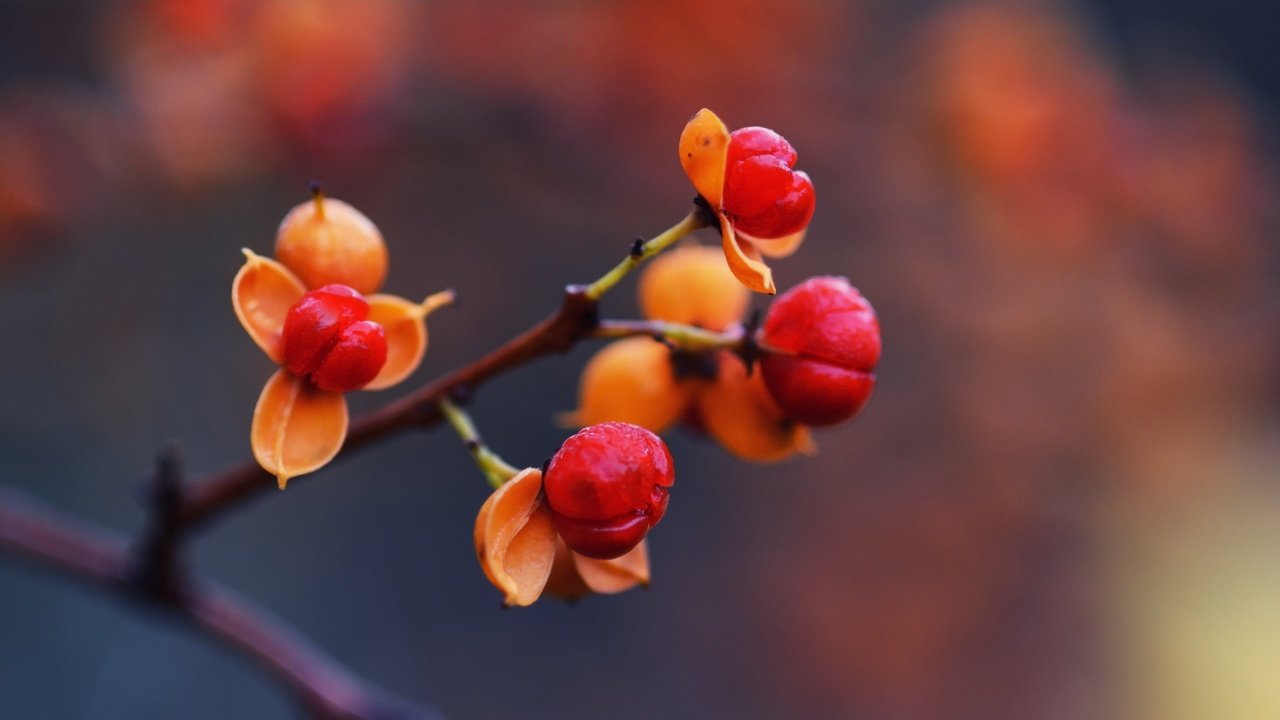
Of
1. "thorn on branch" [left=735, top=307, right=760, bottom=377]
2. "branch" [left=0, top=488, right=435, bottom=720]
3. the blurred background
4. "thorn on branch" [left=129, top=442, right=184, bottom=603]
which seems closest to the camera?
"thorn on branch" [left=735, top=307, right=760, bottom=377]

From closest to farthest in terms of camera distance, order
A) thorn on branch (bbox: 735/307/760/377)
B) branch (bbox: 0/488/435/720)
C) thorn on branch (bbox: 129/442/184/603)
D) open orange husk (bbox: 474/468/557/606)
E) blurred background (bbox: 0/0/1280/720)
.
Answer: open orange husk (bbox: 474/468/557/606), thorn on branch (bbox: 735/307/760/377), thorn on branch (bbox: 129/442/184/603), branch (bbox: 0/488/435/720), blurred background (bbox: 0/0/1280/720)

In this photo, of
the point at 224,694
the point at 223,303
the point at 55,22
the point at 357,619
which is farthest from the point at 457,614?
the point at 55,22

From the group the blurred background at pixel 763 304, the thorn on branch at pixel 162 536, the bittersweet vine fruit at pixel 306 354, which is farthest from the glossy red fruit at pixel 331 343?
the blurred background at pixel 763 304

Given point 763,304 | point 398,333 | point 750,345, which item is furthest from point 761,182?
point 763,304

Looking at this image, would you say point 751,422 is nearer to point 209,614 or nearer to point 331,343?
point 331,343

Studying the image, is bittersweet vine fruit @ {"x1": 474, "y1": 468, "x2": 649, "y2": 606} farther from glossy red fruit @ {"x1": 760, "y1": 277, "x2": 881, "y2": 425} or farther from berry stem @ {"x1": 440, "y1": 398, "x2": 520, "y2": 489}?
glossy red fruit @ {"x1": 760, "y1": 277, "x2": 881, "y2": 425}

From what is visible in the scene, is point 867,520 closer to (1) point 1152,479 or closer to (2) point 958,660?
(2) point 958,660

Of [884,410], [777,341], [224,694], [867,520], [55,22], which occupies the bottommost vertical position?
[224,694]

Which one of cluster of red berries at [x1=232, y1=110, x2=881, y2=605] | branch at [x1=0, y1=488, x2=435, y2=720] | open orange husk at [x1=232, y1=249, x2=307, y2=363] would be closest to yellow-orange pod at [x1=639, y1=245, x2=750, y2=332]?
cluster of red berries at [x1=232, y1=110, x2=881, y2=605]
